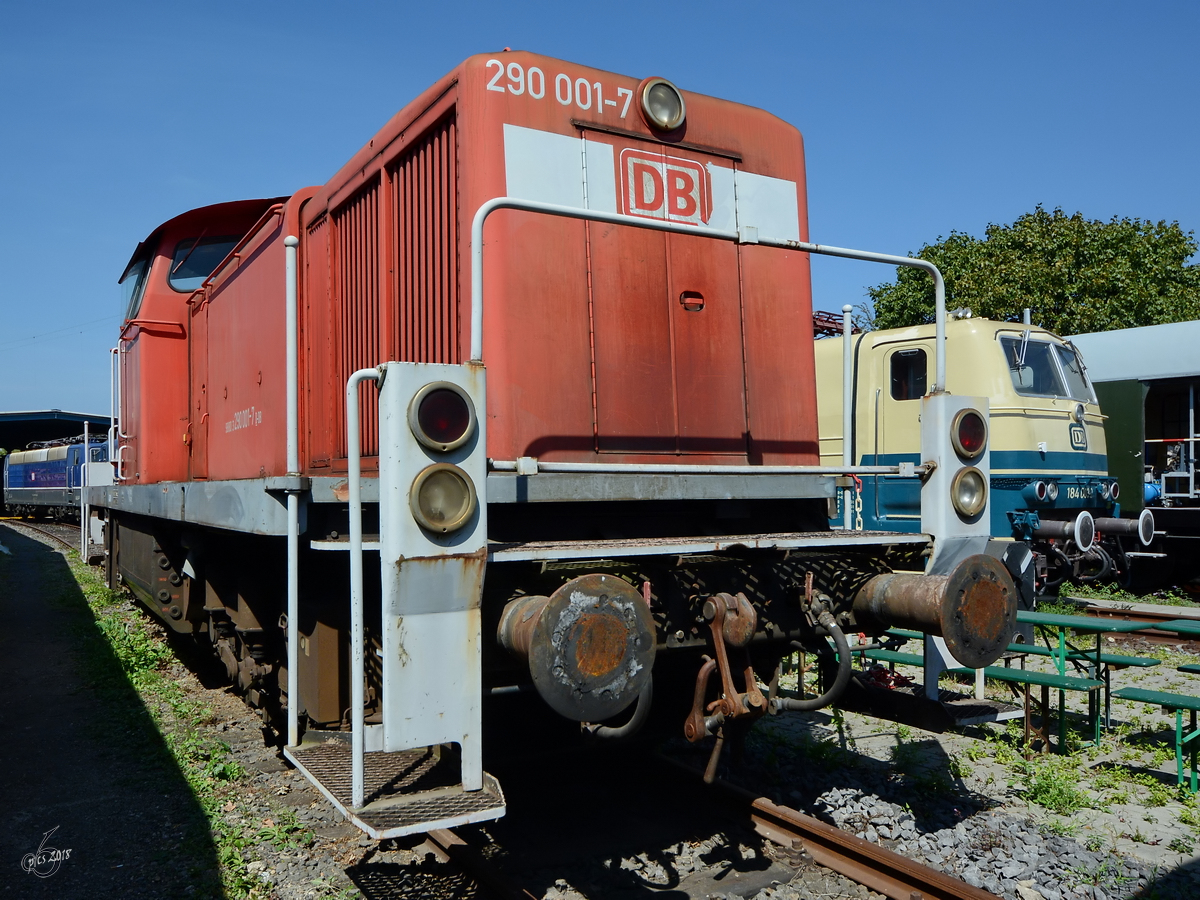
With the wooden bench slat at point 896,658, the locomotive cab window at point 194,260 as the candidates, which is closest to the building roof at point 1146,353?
the wooden bench slat at point 896,658

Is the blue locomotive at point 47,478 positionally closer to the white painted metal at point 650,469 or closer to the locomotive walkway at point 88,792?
the locomotive walkway at point 88,792

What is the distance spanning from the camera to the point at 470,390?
2.70m

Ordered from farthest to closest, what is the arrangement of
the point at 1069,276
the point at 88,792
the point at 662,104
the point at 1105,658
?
the point at 1069,276, the point at 1105,658, the point at 88,792, the point at 662,104

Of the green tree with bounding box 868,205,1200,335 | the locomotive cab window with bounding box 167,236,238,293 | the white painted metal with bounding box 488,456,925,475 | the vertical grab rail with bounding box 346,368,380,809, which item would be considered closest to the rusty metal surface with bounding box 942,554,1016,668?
the white painted metal with bounding box 488,456,925,475

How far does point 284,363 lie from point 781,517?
2.48 metres

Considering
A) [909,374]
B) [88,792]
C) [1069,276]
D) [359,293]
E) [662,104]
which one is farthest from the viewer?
[1069,276]

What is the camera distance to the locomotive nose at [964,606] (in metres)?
3.15

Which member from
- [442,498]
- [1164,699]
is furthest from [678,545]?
[1164,699]

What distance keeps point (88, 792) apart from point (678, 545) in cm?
351

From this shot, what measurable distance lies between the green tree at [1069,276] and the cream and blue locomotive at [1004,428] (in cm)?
1143

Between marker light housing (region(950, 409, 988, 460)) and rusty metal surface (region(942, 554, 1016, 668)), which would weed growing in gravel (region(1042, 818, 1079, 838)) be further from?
marker light housing (region(950, 409, 988, 460))

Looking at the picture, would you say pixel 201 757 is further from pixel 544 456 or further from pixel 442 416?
pixel 442 416

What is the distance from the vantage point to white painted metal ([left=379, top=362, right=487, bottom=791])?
259cm

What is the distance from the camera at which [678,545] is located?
3088 millimetres
